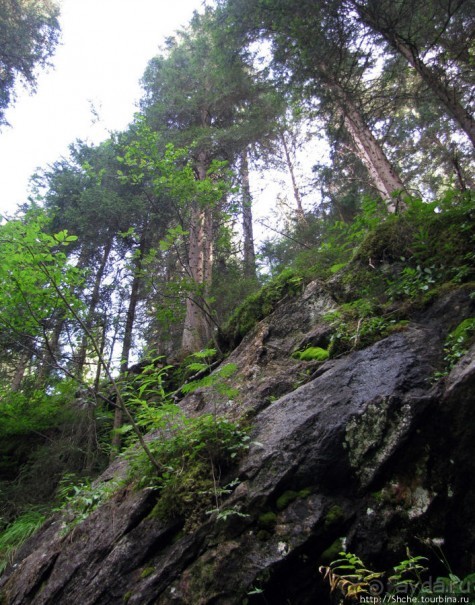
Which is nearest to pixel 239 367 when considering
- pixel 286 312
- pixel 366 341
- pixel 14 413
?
pixel 286 312

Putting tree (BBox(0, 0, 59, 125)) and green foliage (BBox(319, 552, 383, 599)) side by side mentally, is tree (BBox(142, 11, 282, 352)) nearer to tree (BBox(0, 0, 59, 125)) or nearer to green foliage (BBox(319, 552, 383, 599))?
tree (BBox(0, 0, 59, 125))

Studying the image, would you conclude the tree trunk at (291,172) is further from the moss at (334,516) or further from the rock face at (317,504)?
the moss at (334,516)

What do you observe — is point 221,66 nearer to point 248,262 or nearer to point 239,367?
point 248,262

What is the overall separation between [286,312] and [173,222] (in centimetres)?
875

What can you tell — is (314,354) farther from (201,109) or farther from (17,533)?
(201,109)

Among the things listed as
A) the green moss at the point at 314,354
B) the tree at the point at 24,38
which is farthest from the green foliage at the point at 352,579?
the tree at the point at 24,38

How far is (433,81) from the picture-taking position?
677cm

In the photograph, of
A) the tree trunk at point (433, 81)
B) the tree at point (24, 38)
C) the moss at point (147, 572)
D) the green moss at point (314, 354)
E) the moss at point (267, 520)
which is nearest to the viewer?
the moss at point (267, 520)

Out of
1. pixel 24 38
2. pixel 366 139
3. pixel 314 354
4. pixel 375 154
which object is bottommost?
pixel 314 354

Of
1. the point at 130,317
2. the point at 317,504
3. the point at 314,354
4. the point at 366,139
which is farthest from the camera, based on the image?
the point at 130,317

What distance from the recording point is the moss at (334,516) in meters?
2.84

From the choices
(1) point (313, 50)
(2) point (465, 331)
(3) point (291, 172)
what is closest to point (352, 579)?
(2) point (465, 331)

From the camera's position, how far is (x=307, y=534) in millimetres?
2832

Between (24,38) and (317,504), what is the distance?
655 inches
